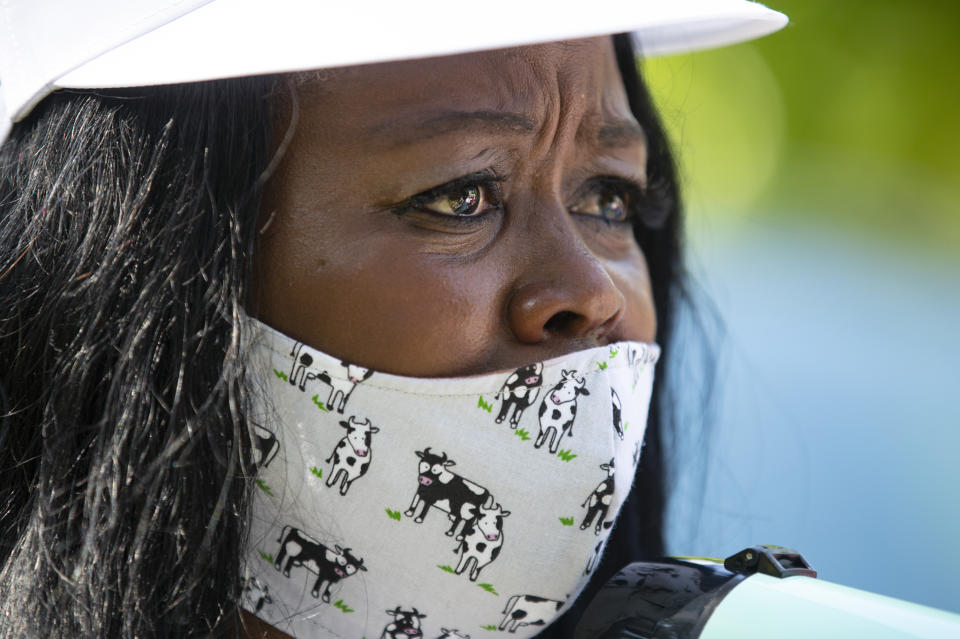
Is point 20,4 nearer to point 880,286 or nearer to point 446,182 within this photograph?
point 446,182

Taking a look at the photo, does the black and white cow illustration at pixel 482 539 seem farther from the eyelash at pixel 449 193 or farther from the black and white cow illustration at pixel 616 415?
the eyelash at pixel 449 193

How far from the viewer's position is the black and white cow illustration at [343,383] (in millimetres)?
1449

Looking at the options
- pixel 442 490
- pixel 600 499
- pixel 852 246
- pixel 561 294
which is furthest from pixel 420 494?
pixel 852 246

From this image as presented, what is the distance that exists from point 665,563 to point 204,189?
875 mm

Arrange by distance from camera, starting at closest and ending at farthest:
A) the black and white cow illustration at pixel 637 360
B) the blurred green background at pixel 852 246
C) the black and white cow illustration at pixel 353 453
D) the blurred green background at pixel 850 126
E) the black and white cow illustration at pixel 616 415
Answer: the black and white cow illustration at pixel 353 453, the black and white cow illustration at pixel 616 415, the black and white cow illustration at pixel 637 360, the blurred green background at pixel 852 246, the blurred green background at pixel 850 126

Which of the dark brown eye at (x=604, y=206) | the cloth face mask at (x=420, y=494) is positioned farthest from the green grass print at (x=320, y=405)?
the dark brown eye at (x=604, y=206)

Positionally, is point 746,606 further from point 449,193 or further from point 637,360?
point 449,193

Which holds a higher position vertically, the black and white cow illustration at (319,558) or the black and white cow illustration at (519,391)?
the black and white cow illustration at (519,391)

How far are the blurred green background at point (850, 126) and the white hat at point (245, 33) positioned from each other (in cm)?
346

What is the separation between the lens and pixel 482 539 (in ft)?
4.82

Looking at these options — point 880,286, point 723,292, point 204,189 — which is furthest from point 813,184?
point 204,189

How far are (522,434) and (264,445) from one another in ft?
1.30

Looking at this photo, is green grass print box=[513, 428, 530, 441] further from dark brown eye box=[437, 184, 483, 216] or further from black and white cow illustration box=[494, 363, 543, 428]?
dark brown eye box=[437, 184, 483, 216]

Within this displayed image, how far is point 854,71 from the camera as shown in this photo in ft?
15.7
